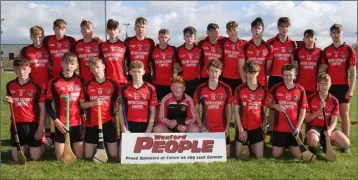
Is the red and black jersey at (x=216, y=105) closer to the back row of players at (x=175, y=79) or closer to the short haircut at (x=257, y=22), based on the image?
the back row of players at (x=175, y=79)

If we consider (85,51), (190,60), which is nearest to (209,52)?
(190,60)

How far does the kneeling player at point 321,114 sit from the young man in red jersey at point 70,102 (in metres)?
3.55

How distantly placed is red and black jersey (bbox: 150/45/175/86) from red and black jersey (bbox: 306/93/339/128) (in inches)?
96.7

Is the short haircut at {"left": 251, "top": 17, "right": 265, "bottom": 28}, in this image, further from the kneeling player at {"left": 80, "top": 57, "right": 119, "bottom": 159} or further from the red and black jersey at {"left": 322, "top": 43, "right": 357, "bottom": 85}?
the kneeling player at {"left": 80, "top": 57, "right": 119, "bottom": 159}

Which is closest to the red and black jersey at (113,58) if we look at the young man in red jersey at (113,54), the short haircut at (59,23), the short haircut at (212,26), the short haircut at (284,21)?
the young man in red jersey at (113,54)

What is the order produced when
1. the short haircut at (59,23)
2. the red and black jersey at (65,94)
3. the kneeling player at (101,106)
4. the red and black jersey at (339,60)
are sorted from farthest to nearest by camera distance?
the red and black jersey at (339,60) < the short haircut at (59,23) < the kneeling player at (101,106) < the red and black jersey at (65,94)

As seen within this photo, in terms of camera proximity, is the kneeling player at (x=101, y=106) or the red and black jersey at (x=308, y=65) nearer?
the kneeling player at (x=101, y=106)

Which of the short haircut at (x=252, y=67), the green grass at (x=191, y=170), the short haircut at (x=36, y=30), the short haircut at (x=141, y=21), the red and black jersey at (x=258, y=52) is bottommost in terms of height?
the green grass at (x=191, y=170)

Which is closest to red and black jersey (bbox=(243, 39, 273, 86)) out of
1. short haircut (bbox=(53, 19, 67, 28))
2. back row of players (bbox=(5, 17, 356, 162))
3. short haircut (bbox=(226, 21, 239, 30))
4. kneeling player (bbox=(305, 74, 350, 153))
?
back row of players (bbox=(5, 17, 356, 162))

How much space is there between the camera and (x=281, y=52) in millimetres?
6883

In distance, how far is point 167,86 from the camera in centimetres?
709

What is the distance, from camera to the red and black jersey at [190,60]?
7.01 m

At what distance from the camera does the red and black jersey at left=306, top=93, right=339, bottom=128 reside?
6117 millimetres

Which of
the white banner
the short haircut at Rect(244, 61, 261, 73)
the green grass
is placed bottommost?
the green grass
